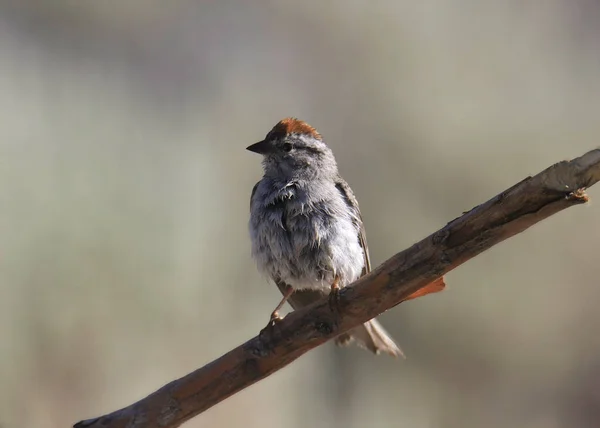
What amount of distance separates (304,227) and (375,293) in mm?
909

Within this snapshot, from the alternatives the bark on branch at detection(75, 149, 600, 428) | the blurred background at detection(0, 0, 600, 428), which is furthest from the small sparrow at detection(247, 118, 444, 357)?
the blurred background at detection(0, 0, 600, 428)

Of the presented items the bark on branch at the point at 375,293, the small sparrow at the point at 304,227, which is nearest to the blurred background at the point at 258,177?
the small sparrow at the point at 304,227

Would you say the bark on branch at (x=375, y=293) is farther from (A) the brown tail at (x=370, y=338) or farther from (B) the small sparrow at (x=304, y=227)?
(A) the brown tail at (x=370, y=338)

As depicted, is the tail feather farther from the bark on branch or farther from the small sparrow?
the bark on branch

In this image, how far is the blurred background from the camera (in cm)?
710

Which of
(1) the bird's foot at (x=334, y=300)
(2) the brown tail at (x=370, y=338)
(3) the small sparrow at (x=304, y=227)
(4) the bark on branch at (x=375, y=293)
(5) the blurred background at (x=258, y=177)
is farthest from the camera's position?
(5) the blurred background at (x=258, y=177)

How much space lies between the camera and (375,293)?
11.3ft

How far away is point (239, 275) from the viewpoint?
812cm

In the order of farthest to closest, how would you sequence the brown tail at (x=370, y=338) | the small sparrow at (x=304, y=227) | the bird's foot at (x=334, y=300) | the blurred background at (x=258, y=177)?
Result: 1. the blurred background at (x=258, y=177)
2. the brown tail at (x=370, y=338)
3. the small sparrow at (x=304, y=227)
4. the bird's foot at (x=334, y=300)

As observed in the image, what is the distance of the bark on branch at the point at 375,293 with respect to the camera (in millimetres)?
2873

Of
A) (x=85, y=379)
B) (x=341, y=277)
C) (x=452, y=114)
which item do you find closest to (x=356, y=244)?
(x=341, y=277)

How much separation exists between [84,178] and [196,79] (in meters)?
2.47

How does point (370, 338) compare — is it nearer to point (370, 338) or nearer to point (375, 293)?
point (370, 338)

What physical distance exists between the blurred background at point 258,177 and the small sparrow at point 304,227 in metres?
3.24
